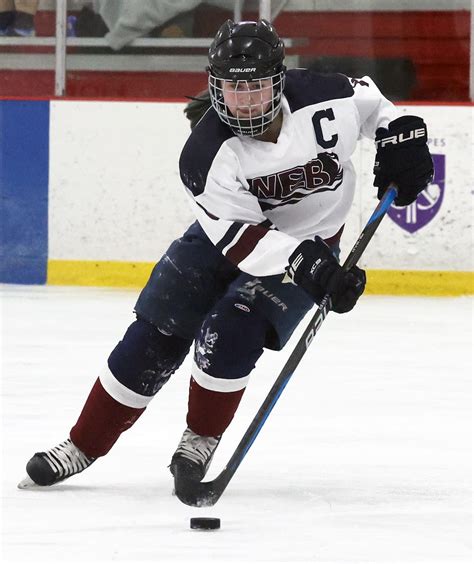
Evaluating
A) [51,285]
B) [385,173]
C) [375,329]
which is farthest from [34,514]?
[51,285]

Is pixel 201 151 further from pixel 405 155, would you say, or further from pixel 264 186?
pixel 405 155

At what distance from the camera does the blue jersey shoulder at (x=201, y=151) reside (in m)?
2.34

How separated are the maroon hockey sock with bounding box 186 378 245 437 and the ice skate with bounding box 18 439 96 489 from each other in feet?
0.75

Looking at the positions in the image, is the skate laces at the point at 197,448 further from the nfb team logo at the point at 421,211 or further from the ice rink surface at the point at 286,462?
the nfb team logo at the point at 421,211

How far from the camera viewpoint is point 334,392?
3.52m

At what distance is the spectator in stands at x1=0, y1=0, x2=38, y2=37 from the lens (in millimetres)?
6371

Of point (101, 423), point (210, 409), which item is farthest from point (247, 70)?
point (101, 423)

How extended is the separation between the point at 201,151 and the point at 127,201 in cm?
360

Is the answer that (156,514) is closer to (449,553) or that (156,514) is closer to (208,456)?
(208,456)

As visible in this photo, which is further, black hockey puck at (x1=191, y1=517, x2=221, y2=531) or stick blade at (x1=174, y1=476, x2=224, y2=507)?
stick blade at (x1=174, y1=476, x2=224, y2=507)

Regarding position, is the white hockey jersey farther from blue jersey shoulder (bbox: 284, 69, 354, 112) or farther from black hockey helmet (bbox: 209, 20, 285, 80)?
black hockey helmet (bbox: 209, 20, 285, 80)

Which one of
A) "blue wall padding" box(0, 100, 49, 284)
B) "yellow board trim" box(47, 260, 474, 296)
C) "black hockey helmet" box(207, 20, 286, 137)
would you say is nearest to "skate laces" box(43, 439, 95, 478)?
"black hockey helmet" box(207, 20, 286, 137)

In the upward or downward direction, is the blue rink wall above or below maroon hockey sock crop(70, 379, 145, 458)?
below

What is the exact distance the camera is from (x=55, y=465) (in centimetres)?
246
